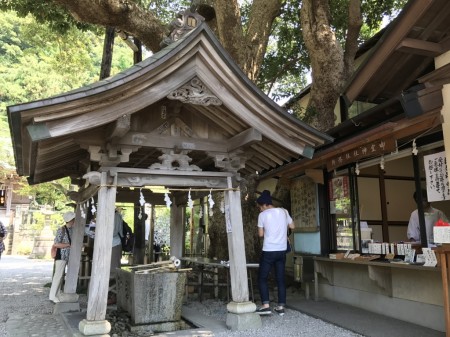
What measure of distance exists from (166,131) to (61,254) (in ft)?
14.1

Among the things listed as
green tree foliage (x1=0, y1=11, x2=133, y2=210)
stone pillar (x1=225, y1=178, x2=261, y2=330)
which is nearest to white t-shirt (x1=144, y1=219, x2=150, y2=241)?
stone pillar (x1=225, y1=178, x2=261, y2=330)

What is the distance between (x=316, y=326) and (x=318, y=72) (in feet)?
21.0

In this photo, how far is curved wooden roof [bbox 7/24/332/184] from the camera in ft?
16.2

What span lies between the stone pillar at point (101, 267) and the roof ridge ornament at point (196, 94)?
4.99ft

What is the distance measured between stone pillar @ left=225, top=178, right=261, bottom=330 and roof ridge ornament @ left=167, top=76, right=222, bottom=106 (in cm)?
137

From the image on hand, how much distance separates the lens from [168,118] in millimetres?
6098

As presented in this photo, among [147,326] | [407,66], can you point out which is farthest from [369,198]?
[147,326]

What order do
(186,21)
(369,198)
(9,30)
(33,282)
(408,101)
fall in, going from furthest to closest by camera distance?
(9,30) → (33,282) → (369,198) → (186,21) → (408,101)

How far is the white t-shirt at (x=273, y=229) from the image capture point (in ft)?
22.9

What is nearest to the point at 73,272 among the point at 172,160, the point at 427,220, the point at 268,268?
the point at 172,160

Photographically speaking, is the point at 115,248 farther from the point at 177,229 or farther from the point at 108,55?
the point at 108,55

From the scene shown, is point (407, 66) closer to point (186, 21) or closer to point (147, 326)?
point (186, 21)

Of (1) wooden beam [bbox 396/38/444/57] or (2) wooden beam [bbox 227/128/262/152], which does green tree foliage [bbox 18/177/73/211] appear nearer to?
(2) wooden beam [bbox 227/128/262/152]

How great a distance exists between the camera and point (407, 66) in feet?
22.7
